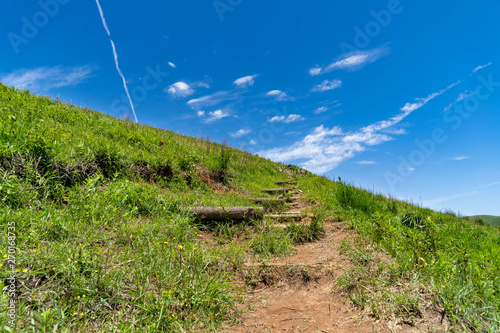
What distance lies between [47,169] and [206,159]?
6015 millimetres

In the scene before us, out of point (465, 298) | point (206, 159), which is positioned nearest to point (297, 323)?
point (465, 298)

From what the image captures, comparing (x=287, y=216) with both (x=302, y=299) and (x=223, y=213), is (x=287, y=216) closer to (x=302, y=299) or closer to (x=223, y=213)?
(x=223, y=213)

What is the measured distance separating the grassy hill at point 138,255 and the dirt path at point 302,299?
17cm

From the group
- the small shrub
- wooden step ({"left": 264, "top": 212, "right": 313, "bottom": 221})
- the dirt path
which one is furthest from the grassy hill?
wooden step ({"left": 264, "top": 212, "right": 313, "bottom": 221})

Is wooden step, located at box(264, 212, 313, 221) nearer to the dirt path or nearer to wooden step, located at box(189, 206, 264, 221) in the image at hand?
wooden step, located at box(189, 206, 264, 221)

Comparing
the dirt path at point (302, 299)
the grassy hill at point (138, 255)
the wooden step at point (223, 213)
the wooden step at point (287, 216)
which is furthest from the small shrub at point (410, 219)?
the wooden step at point (223, 213)

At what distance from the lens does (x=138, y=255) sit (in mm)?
3080

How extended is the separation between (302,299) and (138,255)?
2142 millimetres

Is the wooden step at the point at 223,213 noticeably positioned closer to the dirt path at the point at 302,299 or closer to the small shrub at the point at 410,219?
the dirt path at the point at 302,299

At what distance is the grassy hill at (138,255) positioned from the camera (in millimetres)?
2322

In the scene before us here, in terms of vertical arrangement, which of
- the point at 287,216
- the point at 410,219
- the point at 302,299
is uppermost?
the point at 287,216

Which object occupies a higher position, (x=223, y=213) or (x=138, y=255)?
(x=223, y=213)

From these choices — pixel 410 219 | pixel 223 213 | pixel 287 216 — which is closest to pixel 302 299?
pixel 223 213

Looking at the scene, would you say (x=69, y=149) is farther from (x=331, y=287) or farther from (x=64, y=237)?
(x=331, y=287)
